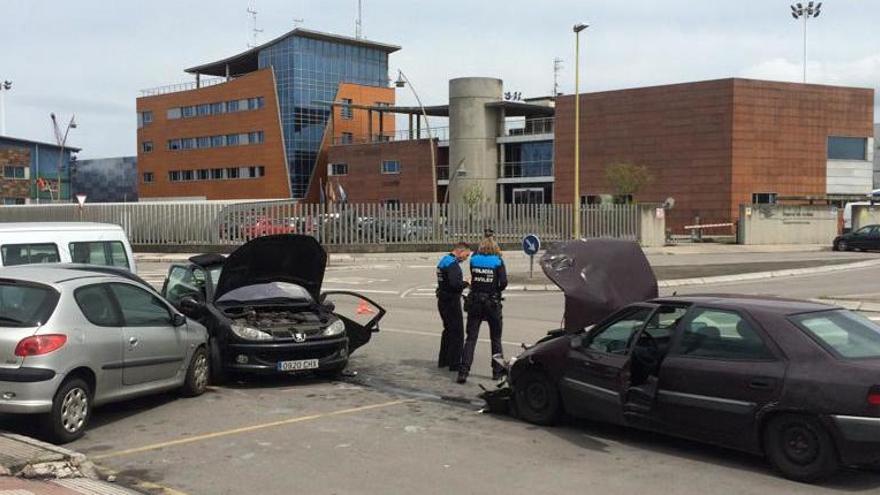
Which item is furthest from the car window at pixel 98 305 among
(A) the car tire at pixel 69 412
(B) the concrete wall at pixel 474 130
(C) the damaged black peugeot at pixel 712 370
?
(B) the concrete wall at pixel 474 130

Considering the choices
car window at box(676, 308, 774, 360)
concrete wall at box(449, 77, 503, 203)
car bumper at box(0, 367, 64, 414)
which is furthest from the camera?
concrete wall at box(449, 77, 503, 203)

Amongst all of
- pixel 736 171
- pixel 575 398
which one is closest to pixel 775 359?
pixel 575 398

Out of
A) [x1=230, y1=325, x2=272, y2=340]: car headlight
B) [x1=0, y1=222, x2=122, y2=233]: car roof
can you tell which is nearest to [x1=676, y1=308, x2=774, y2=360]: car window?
[x1=230, y1=325, x2=272, y2=340]: car headlight

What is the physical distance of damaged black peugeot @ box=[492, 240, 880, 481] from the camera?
560 centimetres

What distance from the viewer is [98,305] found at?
7.35 meters

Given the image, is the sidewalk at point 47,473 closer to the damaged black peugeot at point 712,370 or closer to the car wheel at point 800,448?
the damaged black peugeot at point 712,370

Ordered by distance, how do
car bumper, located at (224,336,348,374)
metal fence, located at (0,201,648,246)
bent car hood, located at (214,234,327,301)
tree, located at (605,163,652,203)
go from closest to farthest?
car bumper, located at (224,336,348,374)
bent car hood, located at (214,234,327,301)
metal fence, located at (0,201,648,246)
tree, located at (605,163,652,203)

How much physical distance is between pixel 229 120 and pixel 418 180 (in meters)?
27.7

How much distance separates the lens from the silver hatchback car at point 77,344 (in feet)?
21.5

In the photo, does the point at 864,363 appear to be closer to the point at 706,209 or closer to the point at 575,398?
the point at 575,398

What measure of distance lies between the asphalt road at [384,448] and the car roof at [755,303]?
1.20 m

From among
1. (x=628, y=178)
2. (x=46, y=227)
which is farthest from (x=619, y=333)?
(x=628, y=178)

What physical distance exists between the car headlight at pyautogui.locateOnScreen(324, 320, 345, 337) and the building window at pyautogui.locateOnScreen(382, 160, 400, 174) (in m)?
62.7

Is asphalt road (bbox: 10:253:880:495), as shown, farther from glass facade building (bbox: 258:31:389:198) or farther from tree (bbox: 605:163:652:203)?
glass facade building (bbox: 258:31:389:198)
